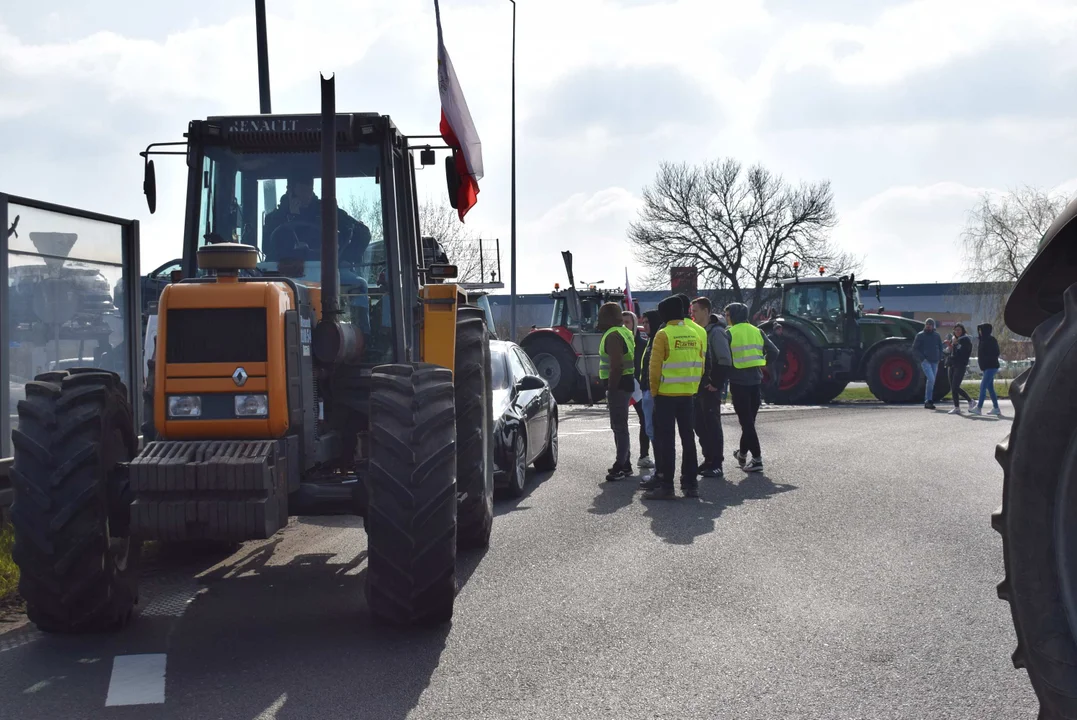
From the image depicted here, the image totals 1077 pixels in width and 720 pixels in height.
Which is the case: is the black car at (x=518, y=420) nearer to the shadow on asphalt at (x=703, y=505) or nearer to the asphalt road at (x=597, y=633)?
the asphalt road at (x=597, y=633)

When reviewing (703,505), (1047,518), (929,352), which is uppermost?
(1047,518)

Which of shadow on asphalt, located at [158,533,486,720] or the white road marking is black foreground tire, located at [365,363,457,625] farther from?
the white road marking

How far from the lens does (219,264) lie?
6207 millimetres

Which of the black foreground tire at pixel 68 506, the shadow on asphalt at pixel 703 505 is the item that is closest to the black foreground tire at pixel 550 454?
the shadow on asphalt at pixel 703 505

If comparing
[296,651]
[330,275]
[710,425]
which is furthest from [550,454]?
[296,651]

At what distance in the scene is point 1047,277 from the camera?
3418mm

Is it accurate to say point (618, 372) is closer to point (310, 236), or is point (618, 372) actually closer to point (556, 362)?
point (310, 236)

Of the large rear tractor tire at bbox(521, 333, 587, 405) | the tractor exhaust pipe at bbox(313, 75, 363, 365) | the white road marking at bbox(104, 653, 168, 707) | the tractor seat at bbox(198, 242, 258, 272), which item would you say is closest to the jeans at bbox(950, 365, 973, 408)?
the large rear tractor tire at bbox(521, 333, 587, 405)

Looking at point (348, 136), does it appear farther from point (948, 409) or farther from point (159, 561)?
point (948, 409)

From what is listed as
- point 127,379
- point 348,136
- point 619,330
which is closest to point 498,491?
point 619,330

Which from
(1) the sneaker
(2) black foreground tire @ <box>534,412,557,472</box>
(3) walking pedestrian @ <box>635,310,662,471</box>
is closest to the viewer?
(1) the sneaker

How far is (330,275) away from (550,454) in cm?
723

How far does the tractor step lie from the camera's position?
220 inches

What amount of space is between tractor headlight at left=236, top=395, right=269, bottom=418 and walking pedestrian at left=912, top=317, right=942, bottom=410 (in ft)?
64.9
